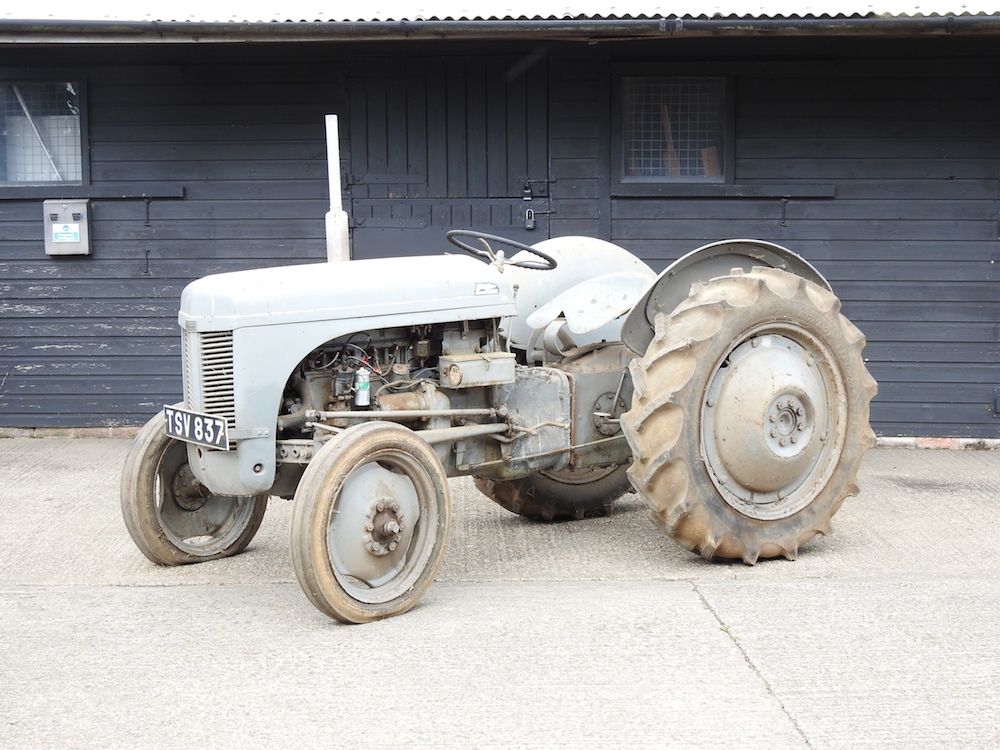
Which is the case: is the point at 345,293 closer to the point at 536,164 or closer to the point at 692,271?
the point at 692,271

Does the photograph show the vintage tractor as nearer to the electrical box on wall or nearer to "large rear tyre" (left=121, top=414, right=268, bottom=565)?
"large rear tyre" (left=121, top=414, right=268, bottom=565)

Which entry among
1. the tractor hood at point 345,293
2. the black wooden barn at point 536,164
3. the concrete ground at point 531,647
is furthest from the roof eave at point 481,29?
the concrete ground at point 531,647

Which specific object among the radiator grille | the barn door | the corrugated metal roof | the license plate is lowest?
the license plate

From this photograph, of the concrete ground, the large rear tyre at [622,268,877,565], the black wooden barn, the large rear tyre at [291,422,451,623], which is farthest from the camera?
the black wooden barn

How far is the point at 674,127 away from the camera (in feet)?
28.3

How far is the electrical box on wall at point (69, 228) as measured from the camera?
348 inches

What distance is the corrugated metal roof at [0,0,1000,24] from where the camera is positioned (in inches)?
297

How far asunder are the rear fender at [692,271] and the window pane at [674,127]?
290 cm

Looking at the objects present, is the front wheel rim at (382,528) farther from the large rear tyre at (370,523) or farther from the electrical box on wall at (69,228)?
the electrical box on wall at (69,228)

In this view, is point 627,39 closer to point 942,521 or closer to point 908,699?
point 942,521

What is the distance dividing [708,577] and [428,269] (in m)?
1.75

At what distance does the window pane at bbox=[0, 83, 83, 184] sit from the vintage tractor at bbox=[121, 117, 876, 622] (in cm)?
436

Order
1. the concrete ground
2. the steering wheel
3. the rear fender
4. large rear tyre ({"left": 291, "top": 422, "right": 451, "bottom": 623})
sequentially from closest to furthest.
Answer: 1. the concrete ground
2. large rear tyre ({"left": 291, "top": 422, "right": 451, "bottom": 623})
3. the steering wheel
4. the rear fender

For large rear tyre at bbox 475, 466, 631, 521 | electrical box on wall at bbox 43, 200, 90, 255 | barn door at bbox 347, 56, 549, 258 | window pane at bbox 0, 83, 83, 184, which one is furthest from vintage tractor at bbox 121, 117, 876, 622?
window pane at bbox 0, 83, 83, 184
